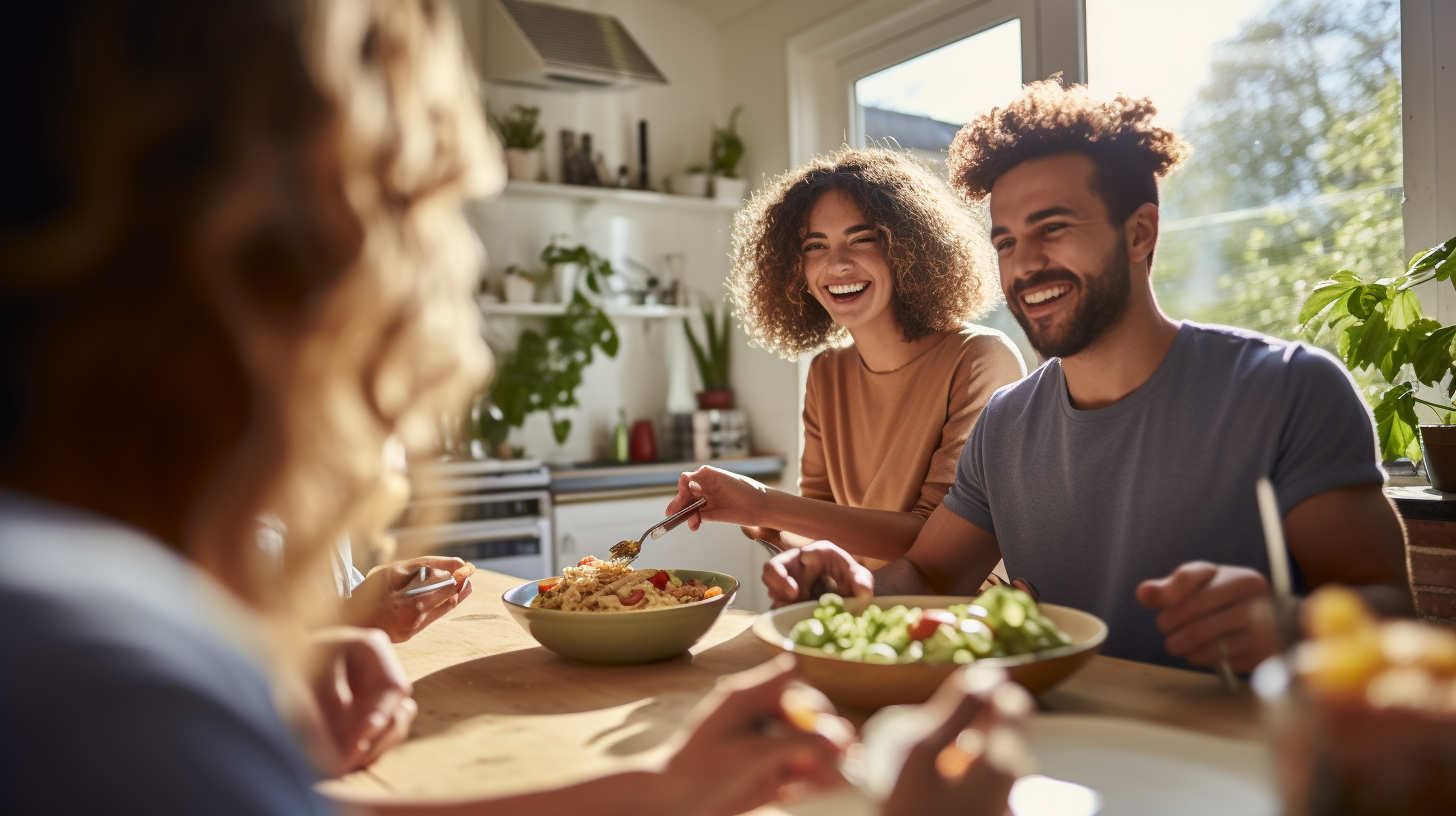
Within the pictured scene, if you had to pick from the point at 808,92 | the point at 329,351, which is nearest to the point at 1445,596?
the point at 329,351

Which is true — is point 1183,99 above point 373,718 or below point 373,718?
above

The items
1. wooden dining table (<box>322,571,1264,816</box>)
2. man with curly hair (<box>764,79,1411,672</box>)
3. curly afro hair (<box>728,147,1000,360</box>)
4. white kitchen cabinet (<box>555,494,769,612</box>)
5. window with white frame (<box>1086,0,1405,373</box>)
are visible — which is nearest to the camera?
wooden dining table (<box>322,571,1264,816</box>)

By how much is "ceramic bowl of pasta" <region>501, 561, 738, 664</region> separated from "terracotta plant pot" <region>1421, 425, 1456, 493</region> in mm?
1505

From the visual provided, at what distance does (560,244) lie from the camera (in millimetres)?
4355

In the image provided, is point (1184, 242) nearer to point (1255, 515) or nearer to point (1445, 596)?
point (1445, 596)

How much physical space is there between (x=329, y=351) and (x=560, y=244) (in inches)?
157

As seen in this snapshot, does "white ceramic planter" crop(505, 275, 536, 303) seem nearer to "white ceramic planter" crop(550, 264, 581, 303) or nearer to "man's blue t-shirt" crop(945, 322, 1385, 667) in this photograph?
"white ceramic planter" crop(550, 264, 581, 303)

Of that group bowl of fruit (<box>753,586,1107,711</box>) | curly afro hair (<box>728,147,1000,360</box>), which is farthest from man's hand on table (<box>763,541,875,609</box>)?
curly afro hair (<box>728,147,1000,360</box>)

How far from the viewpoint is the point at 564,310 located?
A: 4.14 m

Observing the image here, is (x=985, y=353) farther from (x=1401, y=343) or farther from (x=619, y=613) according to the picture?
(x=619, y=613)

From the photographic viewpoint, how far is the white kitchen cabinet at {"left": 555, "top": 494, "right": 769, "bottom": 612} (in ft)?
12.2

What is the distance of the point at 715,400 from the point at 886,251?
223 cm

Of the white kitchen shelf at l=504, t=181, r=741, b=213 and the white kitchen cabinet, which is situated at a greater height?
the white kitchen shelf at l=504, t=181, r=741, b=213

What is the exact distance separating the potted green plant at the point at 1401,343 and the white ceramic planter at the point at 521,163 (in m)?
2.89
